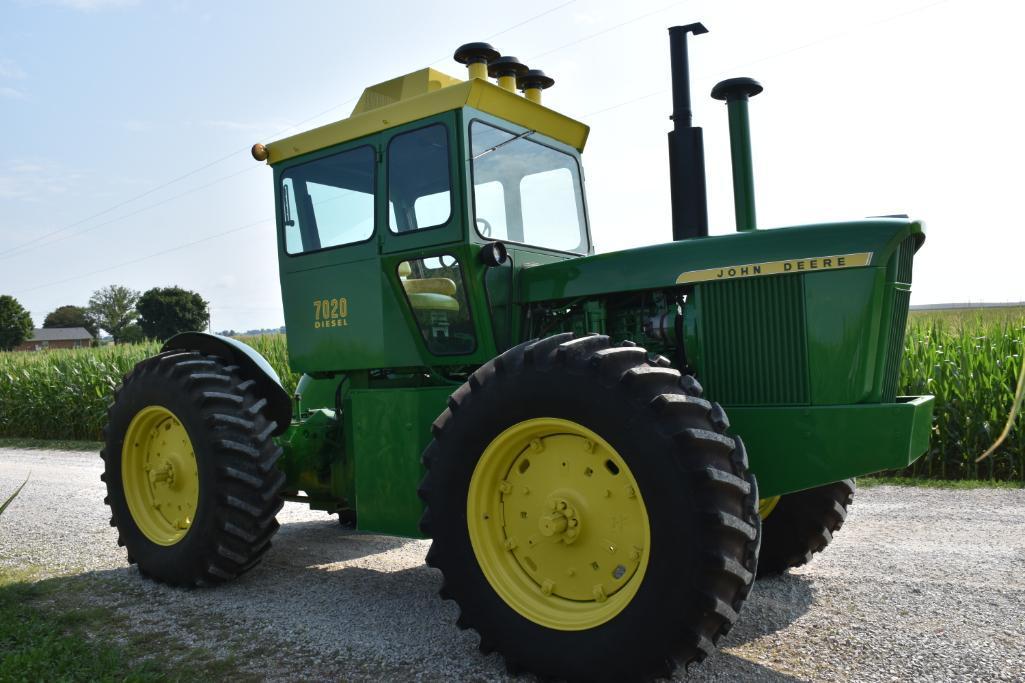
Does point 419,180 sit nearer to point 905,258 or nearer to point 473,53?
point 473,53

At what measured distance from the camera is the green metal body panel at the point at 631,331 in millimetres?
3721

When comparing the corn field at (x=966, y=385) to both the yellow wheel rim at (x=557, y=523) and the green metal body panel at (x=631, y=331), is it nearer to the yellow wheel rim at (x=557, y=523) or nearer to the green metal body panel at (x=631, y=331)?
the green metal body panel at (x=631, y=331)

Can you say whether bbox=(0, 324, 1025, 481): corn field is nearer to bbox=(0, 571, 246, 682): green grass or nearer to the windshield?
the windshield

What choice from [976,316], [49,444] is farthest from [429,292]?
[49,444]

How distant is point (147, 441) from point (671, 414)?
409 centimetres

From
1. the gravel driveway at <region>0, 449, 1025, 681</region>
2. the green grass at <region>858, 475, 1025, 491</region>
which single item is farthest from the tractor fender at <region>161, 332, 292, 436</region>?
the green grass at <region>858, 475, 1025, 491</region>

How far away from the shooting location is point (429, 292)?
4.94 m

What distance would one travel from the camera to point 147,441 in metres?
5.73

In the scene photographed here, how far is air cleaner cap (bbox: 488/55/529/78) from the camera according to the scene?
514cm

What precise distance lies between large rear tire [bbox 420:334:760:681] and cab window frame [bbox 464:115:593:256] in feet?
4.09

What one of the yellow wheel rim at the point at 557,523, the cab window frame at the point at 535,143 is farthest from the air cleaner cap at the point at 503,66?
the yellow wheel rim at the point at 557,523

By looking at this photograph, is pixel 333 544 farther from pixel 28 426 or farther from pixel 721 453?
pixel 28 426

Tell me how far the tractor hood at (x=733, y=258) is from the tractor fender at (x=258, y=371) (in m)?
2.09

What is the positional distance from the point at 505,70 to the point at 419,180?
950 mm
